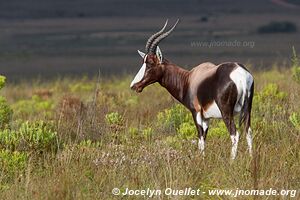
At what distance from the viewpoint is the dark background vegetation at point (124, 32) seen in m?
47.5

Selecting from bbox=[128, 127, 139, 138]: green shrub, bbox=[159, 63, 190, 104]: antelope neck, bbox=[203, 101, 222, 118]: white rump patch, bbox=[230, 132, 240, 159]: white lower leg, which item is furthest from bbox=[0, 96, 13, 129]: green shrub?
bbox=[230, 132, 240, 159]: white lower leg

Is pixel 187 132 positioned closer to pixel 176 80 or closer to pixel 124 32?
pixel 176 80

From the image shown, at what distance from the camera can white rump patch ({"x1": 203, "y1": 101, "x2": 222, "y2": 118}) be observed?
40.1 ft

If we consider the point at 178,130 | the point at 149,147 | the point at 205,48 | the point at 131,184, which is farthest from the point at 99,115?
the point at 205,48

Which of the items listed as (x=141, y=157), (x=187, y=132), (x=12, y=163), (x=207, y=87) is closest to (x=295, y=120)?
(x=187, y=132)

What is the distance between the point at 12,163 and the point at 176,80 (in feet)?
7.55

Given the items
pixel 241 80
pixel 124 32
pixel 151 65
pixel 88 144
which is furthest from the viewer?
pixel 124 32

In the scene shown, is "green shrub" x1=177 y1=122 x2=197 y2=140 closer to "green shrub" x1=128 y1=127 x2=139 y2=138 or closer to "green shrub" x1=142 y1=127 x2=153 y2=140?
"green shrub" x1=142 y1=127 x2=153 y2=140

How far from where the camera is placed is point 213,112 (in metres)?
12.3

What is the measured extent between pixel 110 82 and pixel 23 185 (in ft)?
63.7

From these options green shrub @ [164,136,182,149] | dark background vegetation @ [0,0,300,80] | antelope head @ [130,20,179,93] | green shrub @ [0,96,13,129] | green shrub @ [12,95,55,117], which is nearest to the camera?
green shrub @ [164,136,182,149]

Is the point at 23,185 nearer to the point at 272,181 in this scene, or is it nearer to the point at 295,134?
the point at 272,181

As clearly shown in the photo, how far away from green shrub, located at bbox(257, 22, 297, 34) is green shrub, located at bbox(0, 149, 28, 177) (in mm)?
53313

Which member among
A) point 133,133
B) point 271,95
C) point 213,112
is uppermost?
point 213,112
